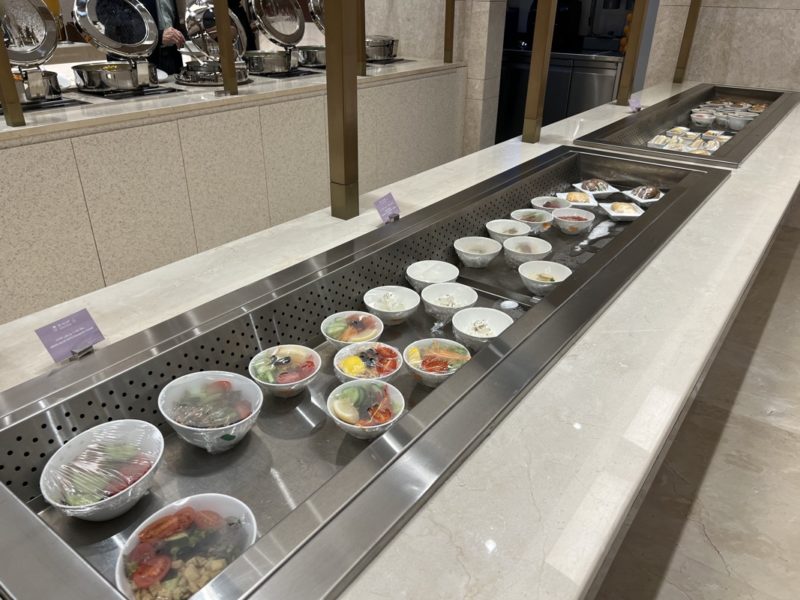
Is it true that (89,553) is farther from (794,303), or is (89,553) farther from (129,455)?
(794,303)

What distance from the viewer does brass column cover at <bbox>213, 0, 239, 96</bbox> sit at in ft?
8.13

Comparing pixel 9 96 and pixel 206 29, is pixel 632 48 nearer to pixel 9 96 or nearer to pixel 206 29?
pixel 206 29

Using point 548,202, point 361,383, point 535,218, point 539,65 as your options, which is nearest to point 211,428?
point 361,383

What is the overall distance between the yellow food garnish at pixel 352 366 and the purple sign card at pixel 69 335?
42cm

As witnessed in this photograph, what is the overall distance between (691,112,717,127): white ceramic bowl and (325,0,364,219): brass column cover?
2223 mm

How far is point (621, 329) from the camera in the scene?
112cm

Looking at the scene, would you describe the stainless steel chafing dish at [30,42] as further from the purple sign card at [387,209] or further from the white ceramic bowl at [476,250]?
the white ceramic bowl at [476,250]

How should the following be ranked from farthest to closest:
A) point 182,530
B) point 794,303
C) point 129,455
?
point 794,303 → point 129,455 → point 182,530

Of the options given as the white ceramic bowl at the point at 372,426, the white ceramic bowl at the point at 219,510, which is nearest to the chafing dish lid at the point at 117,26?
the white ceramic bowl at the point at 372,426

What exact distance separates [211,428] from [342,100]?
36.8 inches

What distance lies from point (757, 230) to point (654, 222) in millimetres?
281

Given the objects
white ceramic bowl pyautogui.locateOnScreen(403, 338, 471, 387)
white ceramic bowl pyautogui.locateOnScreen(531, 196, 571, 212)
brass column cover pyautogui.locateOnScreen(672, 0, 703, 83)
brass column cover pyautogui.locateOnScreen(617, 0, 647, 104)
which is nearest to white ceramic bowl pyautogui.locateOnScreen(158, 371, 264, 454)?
white ceramic bowl pyautogui.locateOnScreen(403, 338, 471, 387)

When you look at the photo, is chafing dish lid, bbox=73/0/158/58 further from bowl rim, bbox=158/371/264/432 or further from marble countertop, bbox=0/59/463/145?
bowl rim, bbox=158/371/264/432

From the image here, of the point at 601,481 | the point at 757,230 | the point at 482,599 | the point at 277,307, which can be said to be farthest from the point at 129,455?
the point at 757,230
